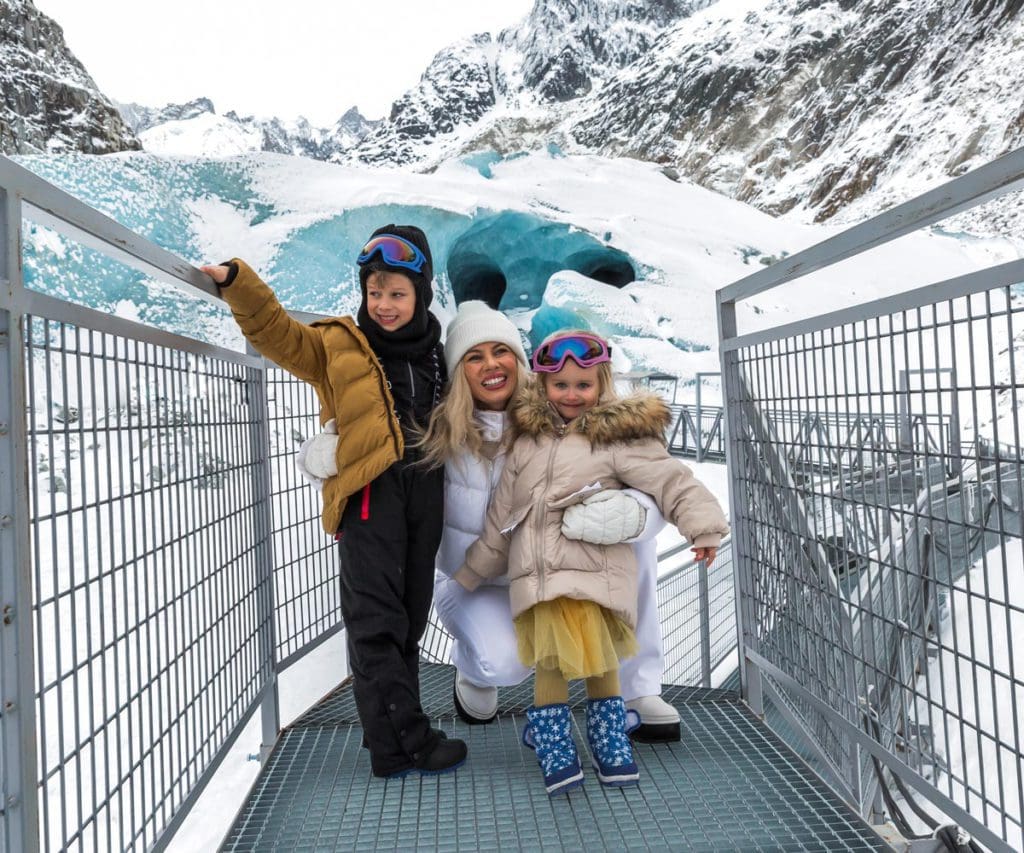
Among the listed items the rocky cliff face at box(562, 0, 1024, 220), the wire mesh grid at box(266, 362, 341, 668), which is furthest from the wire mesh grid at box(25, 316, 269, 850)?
the rocky cliff face at box(562, 0, 1024, 220)

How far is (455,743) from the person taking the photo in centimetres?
177

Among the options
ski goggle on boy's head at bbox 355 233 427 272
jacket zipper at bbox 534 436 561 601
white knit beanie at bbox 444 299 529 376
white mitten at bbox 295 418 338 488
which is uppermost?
ski goggle on boy's head at bbox 355 233 427 272

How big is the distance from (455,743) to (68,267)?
1295cm

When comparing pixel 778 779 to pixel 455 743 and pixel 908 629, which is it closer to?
pixel 908 629

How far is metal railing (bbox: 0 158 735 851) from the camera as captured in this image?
3.07 feet

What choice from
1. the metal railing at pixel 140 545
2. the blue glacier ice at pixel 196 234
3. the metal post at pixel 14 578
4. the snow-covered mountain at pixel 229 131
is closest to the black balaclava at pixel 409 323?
the metal railing at pixel 140 545

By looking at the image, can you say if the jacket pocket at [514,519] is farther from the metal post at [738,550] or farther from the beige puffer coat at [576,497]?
the metal post at [738,550]

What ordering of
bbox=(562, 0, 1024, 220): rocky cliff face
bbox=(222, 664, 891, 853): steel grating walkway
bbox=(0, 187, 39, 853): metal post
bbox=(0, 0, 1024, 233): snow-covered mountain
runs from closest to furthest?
bbox=(0, 187, 39, 853): metal post, bbox=(222, 664, 891, 853): steel grating walkway, bbox=(0, 0, 1024, 233): snow-covered mountain, bbox=(562, 0, 1024, 220): rocky cliff face

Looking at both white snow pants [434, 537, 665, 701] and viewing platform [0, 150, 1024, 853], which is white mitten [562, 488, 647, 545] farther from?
viewing platform [0, 150, 1024, 853]

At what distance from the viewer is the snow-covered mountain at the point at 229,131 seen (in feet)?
279

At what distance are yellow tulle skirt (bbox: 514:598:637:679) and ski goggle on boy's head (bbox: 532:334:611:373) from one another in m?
0.58

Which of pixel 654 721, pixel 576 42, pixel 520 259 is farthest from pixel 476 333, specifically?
pixel 576 42

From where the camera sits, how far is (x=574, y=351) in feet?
6.06

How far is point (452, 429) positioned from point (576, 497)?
1.12 ft
